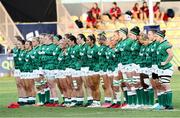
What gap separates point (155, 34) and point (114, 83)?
1.85 metres

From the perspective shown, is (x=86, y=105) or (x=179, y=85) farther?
(x=179, y=85)

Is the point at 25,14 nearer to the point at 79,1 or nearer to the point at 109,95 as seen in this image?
the point at 79,1

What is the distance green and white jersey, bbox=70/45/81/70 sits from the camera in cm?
2495

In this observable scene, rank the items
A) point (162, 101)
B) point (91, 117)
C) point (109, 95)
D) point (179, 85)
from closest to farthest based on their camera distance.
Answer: point (91, 117) → point (162, 101) → point (109, 95) → point (179, 85)

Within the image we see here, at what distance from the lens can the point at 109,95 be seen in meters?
24.5

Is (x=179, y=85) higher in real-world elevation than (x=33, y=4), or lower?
lower

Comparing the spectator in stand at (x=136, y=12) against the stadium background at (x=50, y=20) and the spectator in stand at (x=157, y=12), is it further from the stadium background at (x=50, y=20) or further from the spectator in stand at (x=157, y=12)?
the spectator in stand at (x=157, y=12)

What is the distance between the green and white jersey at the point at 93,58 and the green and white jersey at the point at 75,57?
349 millimetres

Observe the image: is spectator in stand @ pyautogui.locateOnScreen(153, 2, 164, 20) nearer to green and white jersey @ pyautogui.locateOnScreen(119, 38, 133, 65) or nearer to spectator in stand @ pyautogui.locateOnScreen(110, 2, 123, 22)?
spectator in stand @ pyautogui.locateOnScreen(110, 2, 123, 22)

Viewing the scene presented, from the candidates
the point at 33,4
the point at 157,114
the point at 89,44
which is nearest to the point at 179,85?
the point at 89,44

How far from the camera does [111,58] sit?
2423cm

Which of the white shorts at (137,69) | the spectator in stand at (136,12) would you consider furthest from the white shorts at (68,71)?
the spectator in stand at (136,12)

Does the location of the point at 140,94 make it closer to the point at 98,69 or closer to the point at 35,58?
the point at 98,69

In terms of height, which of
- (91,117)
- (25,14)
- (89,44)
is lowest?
(91,117)
